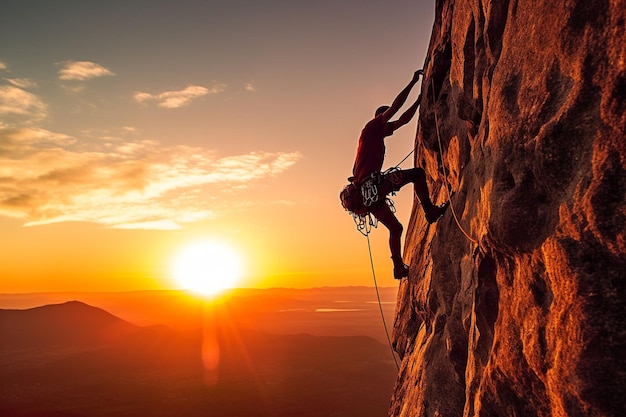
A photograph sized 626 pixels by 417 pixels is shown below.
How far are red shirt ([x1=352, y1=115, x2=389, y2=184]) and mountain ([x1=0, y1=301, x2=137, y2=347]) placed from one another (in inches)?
4665

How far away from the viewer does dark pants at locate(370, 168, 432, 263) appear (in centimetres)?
862

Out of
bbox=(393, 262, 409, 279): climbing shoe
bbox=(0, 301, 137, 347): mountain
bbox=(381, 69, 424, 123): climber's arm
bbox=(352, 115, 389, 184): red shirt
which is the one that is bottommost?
bbox=(0, 301, 137, 347): mountain

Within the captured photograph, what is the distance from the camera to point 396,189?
883 cm

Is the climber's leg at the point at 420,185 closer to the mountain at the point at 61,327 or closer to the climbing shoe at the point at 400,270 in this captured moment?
the climbing shoe at the point at 400,270

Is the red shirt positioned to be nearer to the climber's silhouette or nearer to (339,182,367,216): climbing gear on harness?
the climber's silhouette

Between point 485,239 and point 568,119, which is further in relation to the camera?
point 485,239

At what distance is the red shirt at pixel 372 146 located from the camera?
355 inches

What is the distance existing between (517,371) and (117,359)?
103m

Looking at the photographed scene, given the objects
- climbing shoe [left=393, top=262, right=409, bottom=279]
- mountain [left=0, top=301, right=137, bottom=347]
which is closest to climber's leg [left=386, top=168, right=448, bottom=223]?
climbing shoe [left=393, top=262, right=409, bottom=279]

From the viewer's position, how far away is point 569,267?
158 inches

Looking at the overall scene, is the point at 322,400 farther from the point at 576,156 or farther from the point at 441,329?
the point at 576,156

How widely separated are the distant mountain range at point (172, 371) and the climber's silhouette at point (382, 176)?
57529 millimetres

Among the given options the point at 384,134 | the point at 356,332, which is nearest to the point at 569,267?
the point at 384,134

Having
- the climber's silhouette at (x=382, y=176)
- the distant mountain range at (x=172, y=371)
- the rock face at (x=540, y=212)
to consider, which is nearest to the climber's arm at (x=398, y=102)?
the climber's silhouette at (x=382, y=176)
